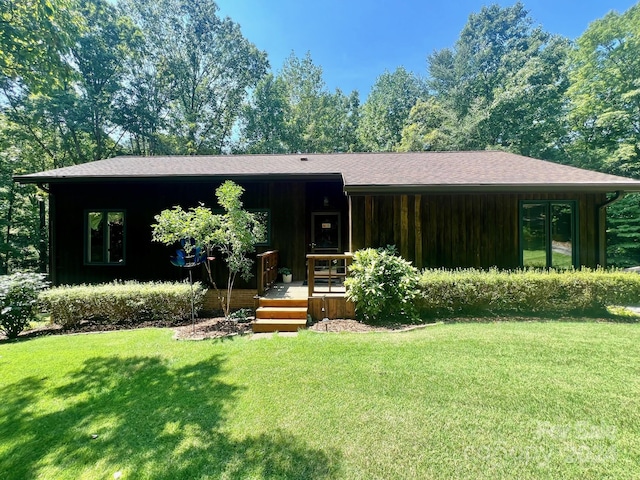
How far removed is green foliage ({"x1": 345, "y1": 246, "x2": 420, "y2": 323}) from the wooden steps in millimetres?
1088

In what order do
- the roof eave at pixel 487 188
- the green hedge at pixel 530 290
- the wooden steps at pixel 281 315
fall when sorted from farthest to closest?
the roof eave at pixel 487 188
the green hedge at pixel 530 290
the wooden steps at pixel 281 315

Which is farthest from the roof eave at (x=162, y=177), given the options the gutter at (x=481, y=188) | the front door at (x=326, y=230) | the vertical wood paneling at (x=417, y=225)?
the vertical wood paneling at (x=417, y=225)

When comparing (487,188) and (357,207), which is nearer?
(487,188)

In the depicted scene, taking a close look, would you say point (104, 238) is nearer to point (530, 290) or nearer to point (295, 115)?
point (530, 290)

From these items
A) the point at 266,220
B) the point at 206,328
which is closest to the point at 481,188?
the point at 266,220

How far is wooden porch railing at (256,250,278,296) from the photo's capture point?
21.3 ft

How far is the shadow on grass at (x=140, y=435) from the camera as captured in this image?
7.48 ft

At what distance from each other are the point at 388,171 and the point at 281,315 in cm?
496

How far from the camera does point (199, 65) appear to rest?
23.9m

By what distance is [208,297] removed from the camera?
7.80 meters

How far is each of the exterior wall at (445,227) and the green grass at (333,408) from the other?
8.35 feet

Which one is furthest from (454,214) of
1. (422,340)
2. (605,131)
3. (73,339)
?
(605,131)

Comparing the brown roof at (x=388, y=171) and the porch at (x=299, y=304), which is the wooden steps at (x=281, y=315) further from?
the brown roof at (x=388, y=171)

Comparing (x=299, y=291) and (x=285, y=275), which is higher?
(x=285, y=275)
